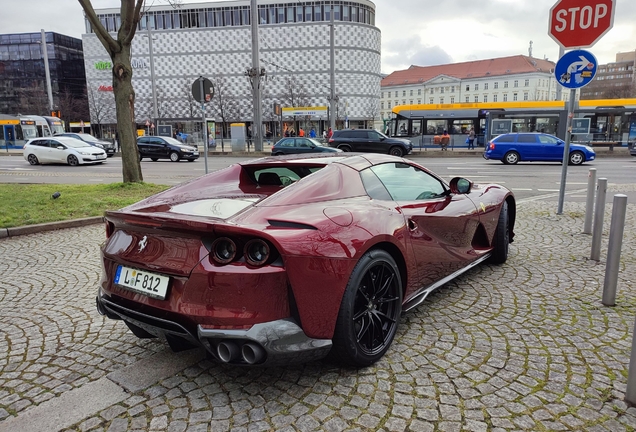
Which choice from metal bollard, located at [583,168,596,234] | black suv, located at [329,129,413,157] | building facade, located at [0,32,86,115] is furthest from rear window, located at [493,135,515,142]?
building facade, located at [0,32,86,115]

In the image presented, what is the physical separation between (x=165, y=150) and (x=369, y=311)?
83.2 ft

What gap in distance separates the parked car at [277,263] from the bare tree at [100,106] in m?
80.4

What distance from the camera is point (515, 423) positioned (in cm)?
228

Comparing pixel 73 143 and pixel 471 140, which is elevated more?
pixel 73 143

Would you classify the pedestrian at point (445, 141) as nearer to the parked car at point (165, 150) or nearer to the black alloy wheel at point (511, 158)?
the black alloy wheel at point (511, 158)

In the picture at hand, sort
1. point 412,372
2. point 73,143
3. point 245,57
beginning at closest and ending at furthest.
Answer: point 412,372 < point 73,143 < point 245,57

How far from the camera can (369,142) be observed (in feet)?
86.5

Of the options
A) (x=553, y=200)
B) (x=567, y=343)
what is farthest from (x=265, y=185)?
(x=553, y=200)

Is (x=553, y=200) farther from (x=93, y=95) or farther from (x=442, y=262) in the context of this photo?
(x=93, y=95)

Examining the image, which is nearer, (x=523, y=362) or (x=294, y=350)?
(x=294, y=350)

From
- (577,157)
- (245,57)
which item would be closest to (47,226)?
(577,157)

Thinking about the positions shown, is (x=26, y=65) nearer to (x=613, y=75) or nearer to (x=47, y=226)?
(x=47, y=226)

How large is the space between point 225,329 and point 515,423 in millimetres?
1548

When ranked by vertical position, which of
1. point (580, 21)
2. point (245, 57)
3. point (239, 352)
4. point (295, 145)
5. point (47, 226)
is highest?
point (245, 57)
